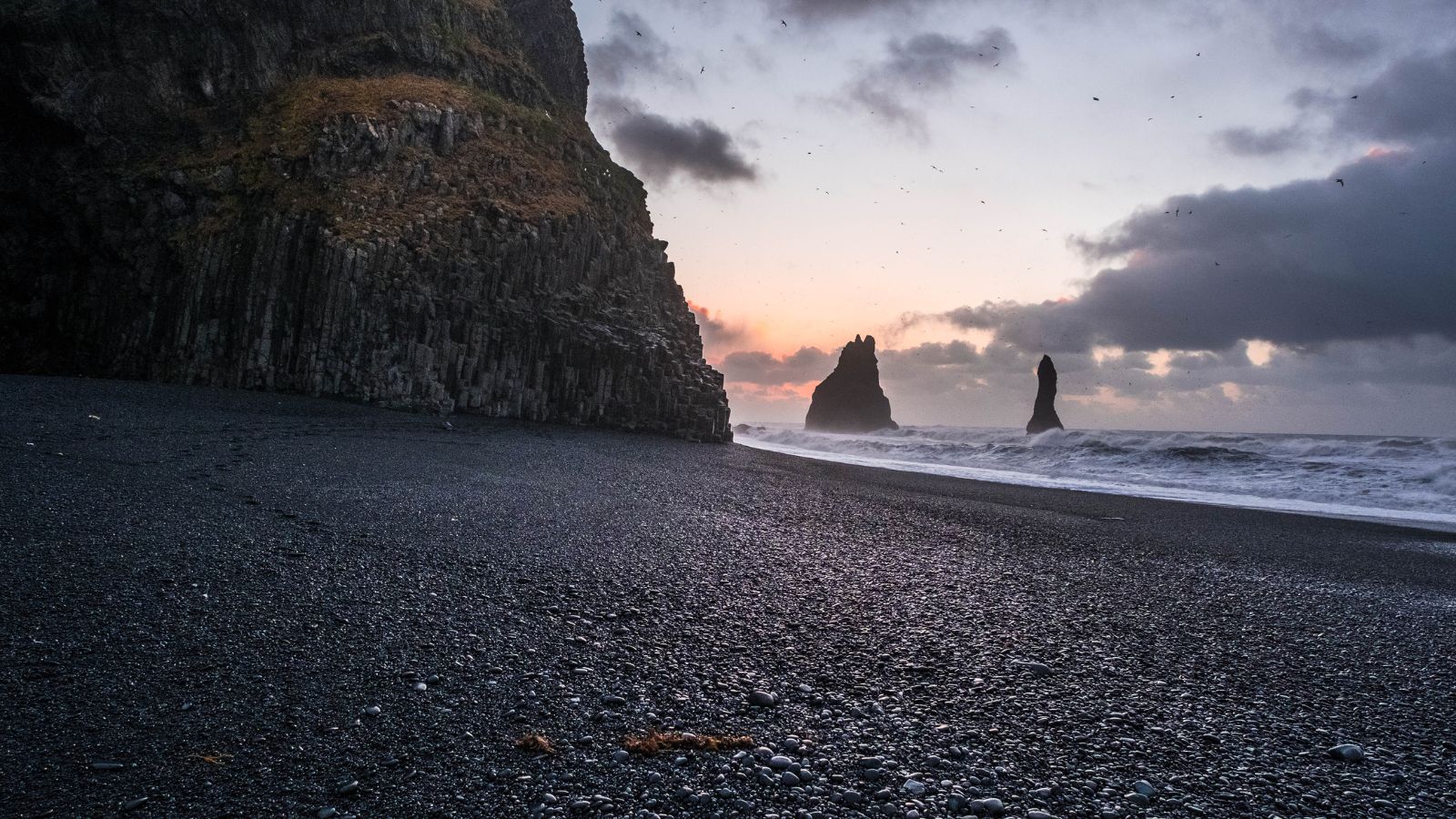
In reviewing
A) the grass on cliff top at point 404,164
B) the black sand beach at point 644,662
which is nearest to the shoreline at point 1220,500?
the black sand beach at point 644,662

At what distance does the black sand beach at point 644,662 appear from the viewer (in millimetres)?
2652

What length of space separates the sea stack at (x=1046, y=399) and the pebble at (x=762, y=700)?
254 ft

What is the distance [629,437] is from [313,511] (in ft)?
47.4

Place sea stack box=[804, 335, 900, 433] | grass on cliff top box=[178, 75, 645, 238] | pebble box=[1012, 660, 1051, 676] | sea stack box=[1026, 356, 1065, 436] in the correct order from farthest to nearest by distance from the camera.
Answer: sea stack box=[804, 335, 900, 433] < sea stack box=[1026, 356, 1065, 436] < grass on cliff top box=[178, 75, 645, 238] < pebble box=[1012, 660, 1051, 676]

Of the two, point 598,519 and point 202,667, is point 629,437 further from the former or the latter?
point 202,667

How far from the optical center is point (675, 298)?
106ft

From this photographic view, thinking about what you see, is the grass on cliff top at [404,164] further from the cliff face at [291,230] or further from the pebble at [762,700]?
the pebble at [762,700]

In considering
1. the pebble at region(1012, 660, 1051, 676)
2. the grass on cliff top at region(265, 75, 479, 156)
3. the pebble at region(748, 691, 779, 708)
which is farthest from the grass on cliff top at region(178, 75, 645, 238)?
the pebble at region(1012, 660, 1051, 676)

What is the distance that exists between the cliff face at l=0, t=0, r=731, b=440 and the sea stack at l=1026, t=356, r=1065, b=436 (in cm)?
5925

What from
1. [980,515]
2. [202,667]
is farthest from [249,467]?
[980,515]

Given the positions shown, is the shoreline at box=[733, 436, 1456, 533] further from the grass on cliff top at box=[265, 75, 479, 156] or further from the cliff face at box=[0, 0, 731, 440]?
the grass on cliff top at box=[265, 75, 479, 156]

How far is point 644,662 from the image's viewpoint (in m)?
3.79

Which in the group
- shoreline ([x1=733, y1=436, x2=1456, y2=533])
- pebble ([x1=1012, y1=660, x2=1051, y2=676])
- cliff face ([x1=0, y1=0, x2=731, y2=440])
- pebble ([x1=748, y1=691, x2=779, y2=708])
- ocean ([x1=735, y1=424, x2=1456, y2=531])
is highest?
cliff face ([x1=0, y1=0, x2=731, y2=440])

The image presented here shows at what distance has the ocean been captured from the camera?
18641 millimetres
